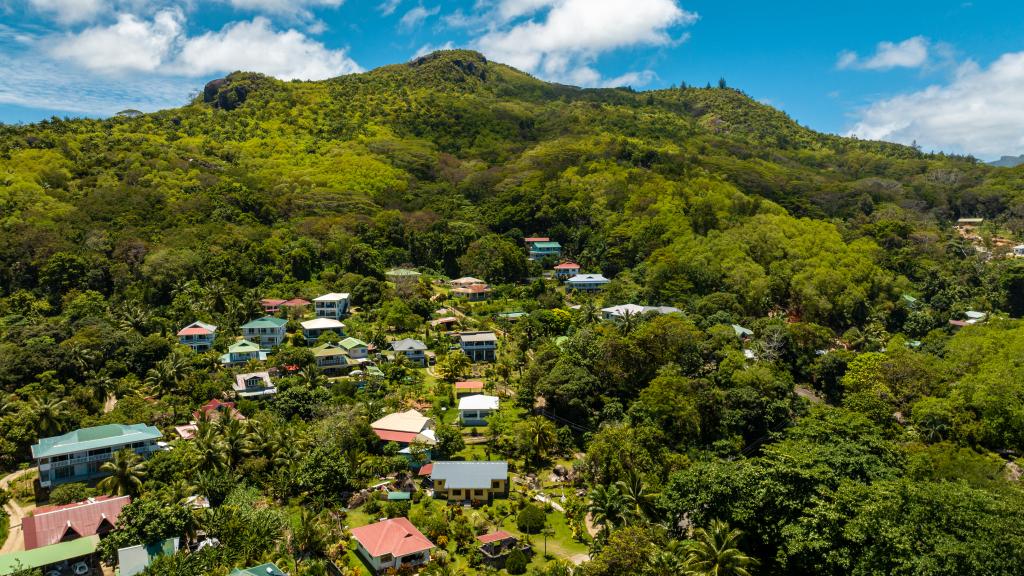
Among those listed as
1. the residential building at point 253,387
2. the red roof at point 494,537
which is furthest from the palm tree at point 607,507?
the residential building at point 253,387

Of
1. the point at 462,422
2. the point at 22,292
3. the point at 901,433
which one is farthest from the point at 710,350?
the point at 22,292

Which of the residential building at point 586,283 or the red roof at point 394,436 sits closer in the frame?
the red roof at point 394,436

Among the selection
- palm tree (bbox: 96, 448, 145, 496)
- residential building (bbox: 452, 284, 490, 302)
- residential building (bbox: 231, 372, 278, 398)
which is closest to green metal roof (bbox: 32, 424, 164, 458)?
palm tree (bbox: 96, 448, 145, 496)

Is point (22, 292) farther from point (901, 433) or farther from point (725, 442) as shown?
point (901, 433)

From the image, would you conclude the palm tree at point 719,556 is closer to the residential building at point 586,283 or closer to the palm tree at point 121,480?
the palm tree at point 121,480

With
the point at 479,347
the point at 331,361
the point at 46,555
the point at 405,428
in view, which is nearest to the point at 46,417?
the point at 46,555

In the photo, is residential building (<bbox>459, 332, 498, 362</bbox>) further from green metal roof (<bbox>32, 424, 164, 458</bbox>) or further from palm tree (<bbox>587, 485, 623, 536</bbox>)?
palm tree (<bbox>587, 485, 623, 536</bbox>)

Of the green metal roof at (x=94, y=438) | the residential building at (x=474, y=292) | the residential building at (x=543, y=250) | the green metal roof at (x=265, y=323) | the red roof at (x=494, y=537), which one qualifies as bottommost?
the red roof at (x=494, y=537)
